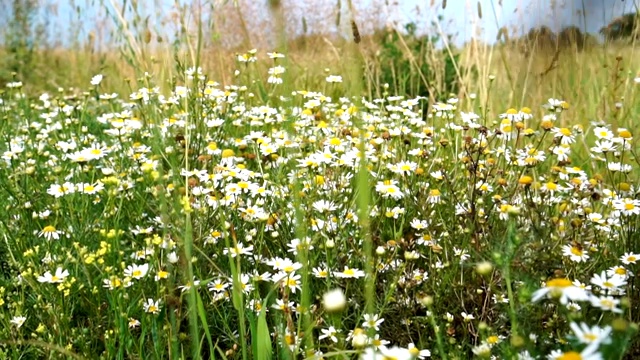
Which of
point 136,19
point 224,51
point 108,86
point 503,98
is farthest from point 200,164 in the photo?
point 108,86

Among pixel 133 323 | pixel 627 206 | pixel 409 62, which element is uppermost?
pixel 409 62

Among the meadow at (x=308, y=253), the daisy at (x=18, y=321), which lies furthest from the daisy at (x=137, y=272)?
the daisy at (x=18, y=321)

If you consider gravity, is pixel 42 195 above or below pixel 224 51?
below

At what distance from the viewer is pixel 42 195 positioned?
178 centimetres

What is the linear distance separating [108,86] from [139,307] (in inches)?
180

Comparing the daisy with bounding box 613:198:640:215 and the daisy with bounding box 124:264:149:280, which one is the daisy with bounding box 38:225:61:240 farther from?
the daisy with bounding box 613:198:640:215

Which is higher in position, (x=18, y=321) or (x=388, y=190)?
(x=388, y=190)

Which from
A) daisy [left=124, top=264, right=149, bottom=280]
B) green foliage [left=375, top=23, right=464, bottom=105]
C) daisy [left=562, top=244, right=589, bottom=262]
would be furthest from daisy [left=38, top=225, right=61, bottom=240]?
green foliage [left=375, top=23, right=464, bottom=105]

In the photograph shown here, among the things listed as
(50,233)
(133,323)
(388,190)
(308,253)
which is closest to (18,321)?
(133,323)

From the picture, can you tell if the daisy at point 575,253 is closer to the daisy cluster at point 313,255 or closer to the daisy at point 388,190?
the daisy cluster at point 313,255


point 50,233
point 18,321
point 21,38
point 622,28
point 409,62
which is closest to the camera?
point 18,321

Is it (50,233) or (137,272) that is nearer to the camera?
(137,272)

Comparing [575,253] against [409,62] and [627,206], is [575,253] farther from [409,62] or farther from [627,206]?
[409,62]

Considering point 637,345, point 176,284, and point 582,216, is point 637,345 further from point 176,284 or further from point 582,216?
point 176,284
